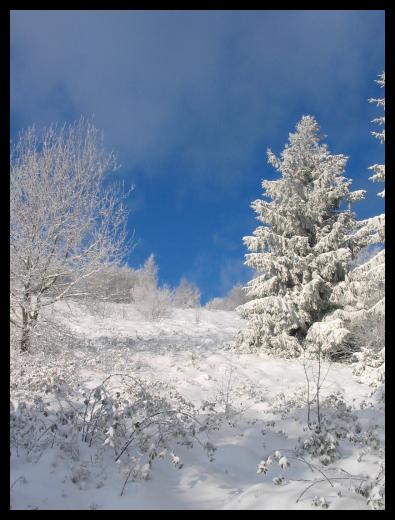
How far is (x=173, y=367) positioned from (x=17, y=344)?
5.51 metres

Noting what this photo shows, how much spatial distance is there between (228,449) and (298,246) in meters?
10.2

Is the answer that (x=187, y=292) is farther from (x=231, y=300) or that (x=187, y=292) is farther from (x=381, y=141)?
(x=381, y=141)

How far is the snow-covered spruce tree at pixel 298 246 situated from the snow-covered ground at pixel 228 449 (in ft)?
5.15

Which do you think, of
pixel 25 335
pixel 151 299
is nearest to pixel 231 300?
pixel 151 299

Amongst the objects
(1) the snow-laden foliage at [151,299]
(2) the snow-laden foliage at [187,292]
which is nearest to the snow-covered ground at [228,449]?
(1) the snow-laden foliage at [151,299]

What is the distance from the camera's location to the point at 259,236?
1612 cm

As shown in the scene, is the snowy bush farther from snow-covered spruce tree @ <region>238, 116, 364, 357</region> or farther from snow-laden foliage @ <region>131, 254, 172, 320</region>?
snow-laden foliage @ <region>131, 254, 172, 320</region>

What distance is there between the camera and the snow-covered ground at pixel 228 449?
4.70 metres

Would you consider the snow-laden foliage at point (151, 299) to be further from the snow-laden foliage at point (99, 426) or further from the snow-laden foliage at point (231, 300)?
the snow-laden foliage at point (231, 300)

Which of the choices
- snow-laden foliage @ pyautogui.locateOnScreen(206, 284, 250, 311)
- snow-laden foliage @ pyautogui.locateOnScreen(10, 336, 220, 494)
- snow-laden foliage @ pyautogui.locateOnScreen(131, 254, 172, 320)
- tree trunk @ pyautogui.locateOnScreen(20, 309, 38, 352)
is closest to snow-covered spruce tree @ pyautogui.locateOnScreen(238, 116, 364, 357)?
snow-laden foliage @ pyautogui.locateOnScreen(10, 336, 220, 494)

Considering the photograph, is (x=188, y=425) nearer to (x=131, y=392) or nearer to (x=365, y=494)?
(x=131, y=392)

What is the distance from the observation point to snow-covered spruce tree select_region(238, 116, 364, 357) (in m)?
14.9
